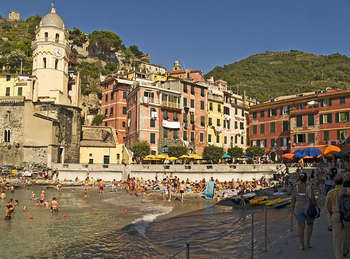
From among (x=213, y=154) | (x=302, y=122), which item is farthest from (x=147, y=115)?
(x=302, y=122)

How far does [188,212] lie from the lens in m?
21.9

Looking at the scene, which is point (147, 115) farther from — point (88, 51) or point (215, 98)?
point (88, 51)

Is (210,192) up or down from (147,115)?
down

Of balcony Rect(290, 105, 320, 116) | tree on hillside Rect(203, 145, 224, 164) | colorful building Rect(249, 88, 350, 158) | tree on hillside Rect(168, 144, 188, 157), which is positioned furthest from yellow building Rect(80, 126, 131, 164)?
balcony Rect(290, 105, 320, 116)

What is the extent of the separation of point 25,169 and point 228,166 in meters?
29.4

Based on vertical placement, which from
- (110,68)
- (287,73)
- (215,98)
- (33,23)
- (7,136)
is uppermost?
(33,23)

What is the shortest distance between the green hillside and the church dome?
59.0 m

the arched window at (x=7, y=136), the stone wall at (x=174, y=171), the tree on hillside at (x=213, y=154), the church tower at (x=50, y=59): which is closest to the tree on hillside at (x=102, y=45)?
the church tower at (x=50, y=59)

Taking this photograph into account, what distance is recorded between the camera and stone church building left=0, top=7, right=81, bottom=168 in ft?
153

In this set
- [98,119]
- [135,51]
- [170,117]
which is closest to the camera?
[170,117]

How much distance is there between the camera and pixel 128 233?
51.1ft

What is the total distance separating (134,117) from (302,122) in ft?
83.5

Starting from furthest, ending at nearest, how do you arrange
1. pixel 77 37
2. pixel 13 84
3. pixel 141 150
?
pixel 77 37
pixel 13 84
pixel 141 150

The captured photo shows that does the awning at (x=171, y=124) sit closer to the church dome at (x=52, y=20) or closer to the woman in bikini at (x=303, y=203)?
the church dome at (x=52, y=20)
